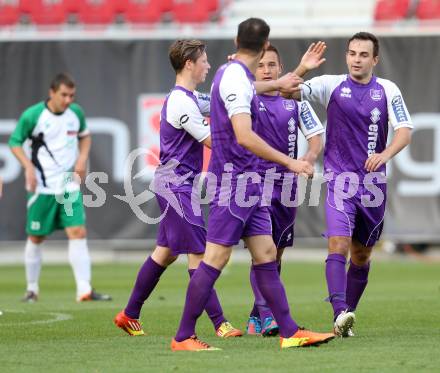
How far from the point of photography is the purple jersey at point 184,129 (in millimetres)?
8414

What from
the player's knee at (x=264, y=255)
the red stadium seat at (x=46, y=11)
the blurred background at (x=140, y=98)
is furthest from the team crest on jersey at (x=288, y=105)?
the red stadium seat at (x=46, y=11)

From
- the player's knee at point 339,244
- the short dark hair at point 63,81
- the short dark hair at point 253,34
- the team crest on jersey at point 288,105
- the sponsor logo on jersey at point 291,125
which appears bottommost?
the player's knee at point 339,244

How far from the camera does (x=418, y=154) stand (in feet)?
62.8

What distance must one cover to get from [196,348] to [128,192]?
12211 mm

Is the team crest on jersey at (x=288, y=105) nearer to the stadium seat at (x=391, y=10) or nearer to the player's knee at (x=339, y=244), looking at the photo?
the player's knee at (x=339, y=244)

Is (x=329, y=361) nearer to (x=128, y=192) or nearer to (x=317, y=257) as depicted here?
(x=128, y=192)

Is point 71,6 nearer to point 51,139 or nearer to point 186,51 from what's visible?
point 51,139

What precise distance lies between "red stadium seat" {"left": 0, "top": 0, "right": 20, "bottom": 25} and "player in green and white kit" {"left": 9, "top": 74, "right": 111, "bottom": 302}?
9168 millimetres

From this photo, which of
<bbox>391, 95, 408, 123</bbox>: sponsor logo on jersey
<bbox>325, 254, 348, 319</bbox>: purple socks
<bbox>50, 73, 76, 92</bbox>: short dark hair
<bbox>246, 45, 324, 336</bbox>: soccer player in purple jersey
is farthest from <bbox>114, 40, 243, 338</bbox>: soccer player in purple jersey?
<bbox>50, 73, 76, 92</bbox>: short dark hair

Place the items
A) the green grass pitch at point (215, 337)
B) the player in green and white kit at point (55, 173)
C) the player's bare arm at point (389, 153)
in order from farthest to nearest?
the player in green and white kit at point (55, 173)
the player's bare arm at point (389, 153)
the green grass pitch at point (215, 337)

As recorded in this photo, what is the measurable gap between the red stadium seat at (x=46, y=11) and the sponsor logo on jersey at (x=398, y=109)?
13.8 meters

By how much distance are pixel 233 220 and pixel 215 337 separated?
1621mm

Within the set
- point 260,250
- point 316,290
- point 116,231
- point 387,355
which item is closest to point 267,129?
point 260,250

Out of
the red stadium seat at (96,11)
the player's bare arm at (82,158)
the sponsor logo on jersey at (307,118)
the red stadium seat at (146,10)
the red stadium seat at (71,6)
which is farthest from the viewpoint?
the red stadium seat at (71,6)
